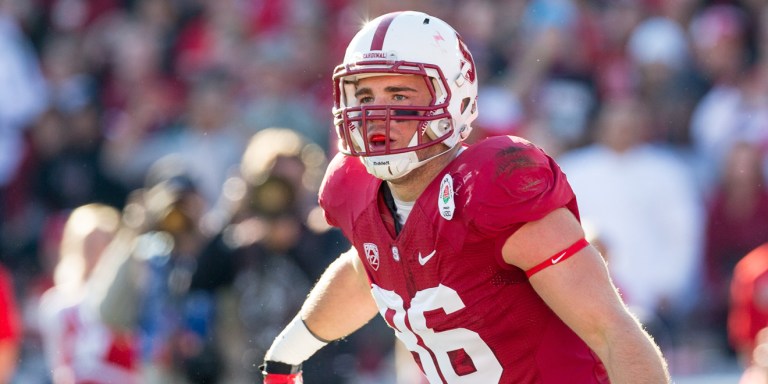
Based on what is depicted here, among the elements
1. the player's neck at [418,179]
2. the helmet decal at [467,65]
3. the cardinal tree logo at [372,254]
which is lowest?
the cardinal tree logo at [372,254]

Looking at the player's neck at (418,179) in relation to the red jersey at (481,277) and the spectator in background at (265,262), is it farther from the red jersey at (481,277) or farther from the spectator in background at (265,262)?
the spectator in background at (265,262)

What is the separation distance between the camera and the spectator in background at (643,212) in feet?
24.8

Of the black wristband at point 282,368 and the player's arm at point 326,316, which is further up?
the player's arm at point 326,316

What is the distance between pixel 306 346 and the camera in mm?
4004

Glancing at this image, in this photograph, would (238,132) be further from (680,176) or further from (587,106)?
(680,176)

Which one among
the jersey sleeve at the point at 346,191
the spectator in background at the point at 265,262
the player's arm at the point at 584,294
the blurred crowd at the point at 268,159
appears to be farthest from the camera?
the blurred crowd at the point at 268,159

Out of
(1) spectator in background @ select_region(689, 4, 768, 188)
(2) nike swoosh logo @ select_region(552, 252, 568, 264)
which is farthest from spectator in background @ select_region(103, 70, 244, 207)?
(2) nike swoosh logo @ select_region(552, 252, 568, 264)

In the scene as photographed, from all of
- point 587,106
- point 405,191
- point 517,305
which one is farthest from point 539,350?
point 587,106

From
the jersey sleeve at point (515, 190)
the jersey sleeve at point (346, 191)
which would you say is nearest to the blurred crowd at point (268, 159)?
the jersey sleeve at point (346, 191)

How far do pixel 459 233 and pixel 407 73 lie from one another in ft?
1.54

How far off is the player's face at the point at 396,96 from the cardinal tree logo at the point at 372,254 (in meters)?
0.28

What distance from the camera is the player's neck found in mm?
3549

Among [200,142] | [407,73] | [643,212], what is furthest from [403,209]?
[200,142]

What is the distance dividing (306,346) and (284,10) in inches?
226
